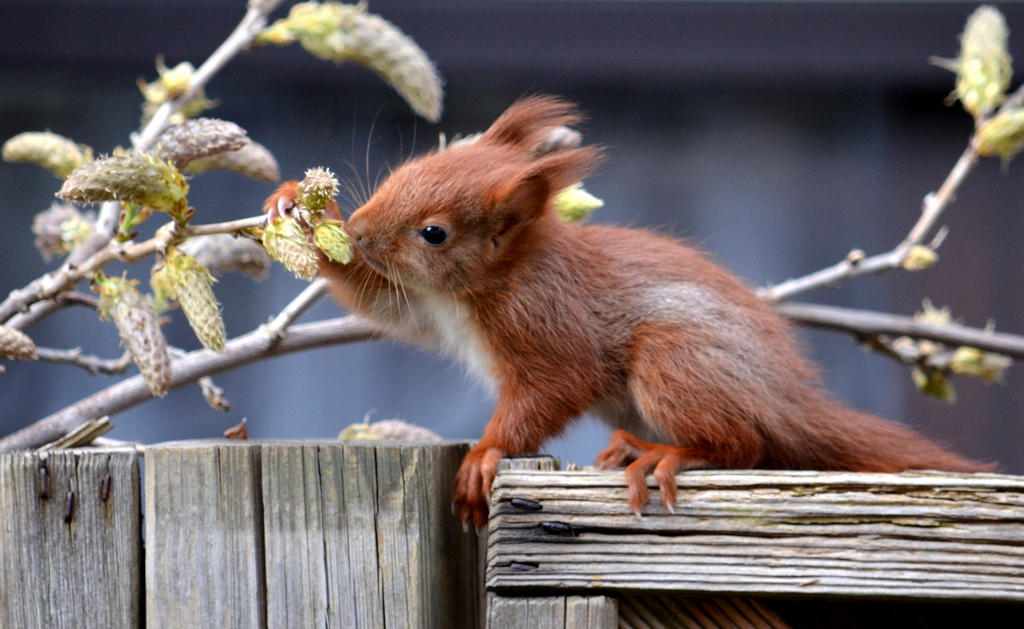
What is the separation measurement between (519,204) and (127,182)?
2.07 ft

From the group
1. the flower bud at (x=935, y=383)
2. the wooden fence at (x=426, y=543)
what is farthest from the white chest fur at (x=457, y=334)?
the flower bud at (x=935, y=383)

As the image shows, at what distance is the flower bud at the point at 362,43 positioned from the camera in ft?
5.51

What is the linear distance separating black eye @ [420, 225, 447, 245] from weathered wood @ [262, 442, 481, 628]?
436 mm

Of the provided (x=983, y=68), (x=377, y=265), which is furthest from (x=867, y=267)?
(x=377, y=265)

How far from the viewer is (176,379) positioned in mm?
1593

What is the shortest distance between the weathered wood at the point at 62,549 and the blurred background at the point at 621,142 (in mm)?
1922

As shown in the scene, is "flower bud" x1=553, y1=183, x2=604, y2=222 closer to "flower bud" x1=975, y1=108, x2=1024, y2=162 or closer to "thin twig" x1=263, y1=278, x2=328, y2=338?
"thin twig" x1=263, y1=278, x2=328, y2=338

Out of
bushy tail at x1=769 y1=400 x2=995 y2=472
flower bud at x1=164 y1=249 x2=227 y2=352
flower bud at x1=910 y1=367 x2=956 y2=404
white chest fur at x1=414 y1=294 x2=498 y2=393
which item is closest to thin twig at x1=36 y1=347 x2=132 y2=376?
flower bud at x1=164 y1=249 x2=227 y2=352

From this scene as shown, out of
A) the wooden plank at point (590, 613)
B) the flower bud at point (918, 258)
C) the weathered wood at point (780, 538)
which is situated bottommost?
the wooden plank at point (590, 613)

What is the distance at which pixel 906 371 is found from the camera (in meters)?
3.54

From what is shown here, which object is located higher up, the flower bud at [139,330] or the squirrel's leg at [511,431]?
the flower bud at [139,330]

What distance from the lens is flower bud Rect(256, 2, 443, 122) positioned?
1.68 meters

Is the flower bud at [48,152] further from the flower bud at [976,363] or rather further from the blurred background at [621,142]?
the flower bud at [976,363]

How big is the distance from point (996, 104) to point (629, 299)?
3.51ft
